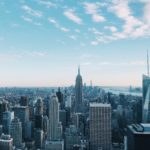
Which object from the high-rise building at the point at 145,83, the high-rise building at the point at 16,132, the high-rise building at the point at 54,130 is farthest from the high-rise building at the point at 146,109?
the high-rise building at the point at 16,132

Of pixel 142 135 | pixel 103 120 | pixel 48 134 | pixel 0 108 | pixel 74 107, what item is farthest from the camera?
pixel 74 107

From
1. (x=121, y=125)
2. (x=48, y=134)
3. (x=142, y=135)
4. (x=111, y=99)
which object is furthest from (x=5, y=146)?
(x=111, y=99)

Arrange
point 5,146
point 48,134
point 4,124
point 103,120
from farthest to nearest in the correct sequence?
point 4,124 → point 48,134 → point 103,120 → point 5,146

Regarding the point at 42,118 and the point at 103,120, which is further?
the point at 42,118

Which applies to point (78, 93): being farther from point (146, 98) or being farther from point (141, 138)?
point (141, 138)

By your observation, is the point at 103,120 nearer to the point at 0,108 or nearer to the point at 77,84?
the point at 0,108

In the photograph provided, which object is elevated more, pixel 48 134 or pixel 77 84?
pixel 77 84
